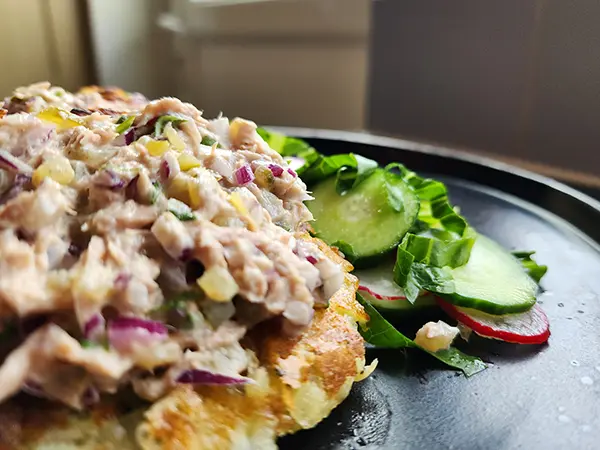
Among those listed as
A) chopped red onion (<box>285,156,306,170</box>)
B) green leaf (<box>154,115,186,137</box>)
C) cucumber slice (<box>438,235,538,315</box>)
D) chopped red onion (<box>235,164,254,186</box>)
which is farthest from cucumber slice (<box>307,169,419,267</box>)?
green leaf (<box>154,115,186,137</box>)

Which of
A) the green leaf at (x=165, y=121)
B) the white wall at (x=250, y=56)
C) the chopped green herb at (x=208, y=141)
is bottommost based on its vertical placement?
the white wall at (x=250, y=56)

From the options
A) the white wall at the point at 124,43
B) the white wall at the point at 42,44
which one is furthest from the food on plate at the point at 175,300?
the white wall at the point at 124,43

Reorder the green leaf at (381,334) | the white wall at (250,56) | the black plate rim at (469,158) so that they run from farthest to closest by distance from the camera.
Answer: the white wall at (250,56), the black plate rim at (469,158), the green leaf at (381,334)

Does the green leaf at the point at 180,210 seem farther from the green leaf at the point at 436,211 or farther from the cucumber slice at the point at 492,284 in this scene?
the green leaf at the point at 436,211

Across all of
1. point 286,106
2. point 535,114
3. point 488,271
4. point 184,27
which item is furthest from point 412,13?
point 488,271

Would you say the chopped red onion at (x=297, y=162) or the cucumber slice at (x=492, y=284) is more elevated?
the chopped red onion at (x=297, y=162)

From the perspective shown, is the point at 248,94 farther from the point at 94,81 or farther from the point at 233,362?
the point at 233,362
